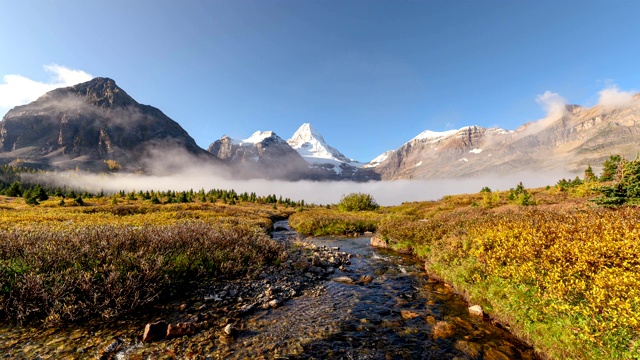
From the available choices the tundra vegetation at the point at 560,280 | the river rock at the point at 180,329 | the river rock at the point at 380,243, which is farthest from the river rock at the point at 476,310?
the river rock at the point at 380,243

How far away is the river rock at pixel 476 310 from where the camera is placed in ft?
33.1

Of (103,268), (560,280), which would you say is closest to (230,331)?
(103,268)

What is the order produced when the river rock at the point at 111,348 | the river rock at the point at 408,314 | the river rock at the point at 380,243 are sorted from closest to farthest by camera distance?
the river rock at the point at 111,348 < the river rock at the point at 408,314 < the river rock at the point at 380,243

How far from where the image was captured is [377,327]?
30.8 feet

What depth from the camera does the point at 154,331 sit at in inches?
306

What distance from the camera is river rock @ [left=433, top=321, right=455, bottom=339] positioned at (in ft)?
29.1

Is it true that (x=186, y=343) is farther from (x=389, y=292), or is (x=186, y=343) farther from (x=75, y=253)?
(x=389, y=292)

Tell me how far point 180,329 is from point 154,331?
67cm

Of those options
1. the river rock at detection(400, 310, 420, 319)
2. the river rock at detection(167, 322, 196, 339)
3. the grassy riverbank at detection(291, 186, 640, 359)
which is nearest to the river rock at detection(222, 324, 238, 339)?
the river rock at detection(167, 322, 196, 339)

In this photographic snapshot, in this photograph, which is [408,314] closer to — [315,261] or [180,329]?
[315,261]

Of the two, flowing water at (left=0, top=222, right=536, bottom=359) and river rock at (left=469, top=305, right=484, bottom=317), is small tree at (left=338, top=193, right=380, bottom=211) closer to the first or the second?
flowing water at (left=0, top=222, right=536, bottom=359)

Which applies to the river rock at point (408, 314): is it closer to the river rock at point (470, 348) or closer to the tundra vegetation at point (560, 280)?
the river rock at point (470, 348)

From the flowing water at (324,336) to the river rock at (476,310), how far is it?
17 centimetres

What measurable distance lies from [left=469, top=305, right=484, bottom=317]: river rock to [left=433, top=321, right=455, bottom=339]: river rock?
1454mm
